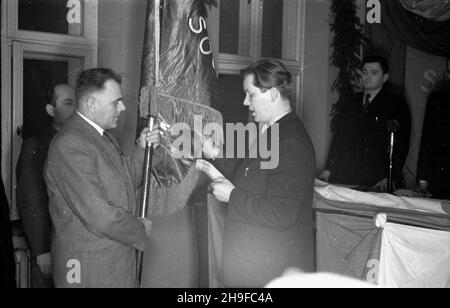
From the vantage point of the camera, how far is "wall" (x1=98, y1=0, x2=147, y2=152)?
223 cm

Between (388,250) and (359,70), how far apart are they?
4.89 ft

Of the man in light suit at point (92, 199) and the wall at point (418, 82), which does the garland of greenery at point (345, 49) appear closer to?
the wall at point (418, 82)

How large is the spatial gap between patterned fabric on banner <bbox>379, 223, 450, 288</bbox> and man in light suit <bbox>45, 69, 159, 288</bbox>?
0.77 meters

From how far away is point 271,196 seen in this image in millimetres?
1555

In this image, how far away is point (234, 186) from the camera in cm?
164

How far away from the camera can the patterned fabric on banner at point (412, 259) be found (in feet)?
5.57

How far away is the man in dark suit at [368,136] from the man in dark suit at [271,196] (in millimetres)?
1138

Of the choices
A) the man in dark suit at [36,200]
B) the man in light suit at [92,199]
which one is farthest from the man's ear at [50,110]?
the man in light suit at [92,199]

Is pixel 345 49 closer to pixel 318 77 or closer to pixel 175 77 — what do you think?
pixel 318 77

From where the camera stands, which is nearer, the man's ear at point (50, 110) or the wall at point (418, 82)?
the man's ear at point (50, 110)

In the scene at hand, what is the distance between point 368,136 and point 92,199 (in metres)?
1.71

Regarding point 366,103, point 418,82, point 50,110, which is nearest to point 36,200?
point 50,110

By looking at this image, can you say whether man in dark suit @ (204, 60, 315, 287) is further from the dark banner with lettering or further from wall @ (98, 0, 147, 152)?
wall @ (98, 0, 147, 152)

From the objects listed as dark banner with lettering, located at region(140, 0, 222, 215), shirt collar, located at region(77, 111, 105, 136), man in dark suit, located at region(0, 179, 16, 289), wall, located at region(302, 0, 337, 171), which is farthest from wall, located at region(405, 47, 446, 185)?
man in dark suit, located at region(0, 179, 16, 289)
